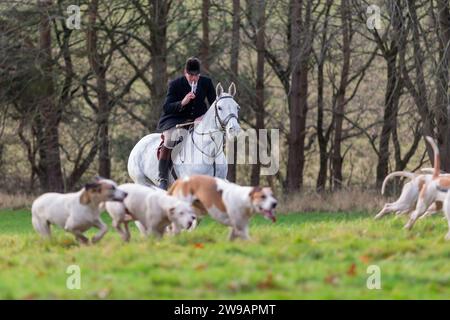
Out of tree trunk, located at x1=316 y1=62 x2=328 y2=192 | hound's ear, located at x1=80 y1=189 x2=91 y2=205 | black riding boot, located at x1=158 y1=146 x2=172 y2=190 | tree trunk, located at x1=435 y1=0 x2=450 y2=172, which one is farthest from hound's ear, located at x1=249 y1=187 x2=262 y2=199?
tree trunk, located at x1=316 y1=62 x2=328 y2=192

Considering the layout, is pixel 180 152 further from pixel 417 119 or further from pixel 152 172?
pixel 417 119

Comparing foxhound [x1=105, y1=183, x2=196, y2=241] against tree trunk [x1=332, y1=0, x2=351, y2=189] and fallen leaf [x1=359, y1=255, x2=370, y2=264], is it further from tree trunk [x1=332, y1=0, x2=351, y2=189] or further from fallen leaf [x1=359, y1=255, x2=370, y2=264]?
tree trunk [x1=332, y1=0, x2=351, y2=189]

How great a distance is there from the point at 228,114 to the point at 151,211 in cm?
345

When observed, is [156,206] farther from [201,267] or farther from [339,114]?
[339,114]

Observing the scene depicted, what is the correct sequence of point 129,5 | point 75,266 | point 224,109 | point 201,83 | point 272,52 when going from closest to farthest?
point 75,266 < point 224,109 < point 201,83 < point 129,5 < point 272,52

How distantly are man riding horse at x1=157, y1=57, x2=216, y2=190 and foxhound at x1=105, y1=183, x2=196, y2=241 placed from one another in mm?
3859

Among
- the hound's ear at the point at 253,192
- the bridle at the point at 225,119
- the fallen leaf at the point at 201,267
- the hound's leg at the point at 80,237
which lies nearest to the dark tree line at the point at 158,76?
the bridle at the point at 225,119

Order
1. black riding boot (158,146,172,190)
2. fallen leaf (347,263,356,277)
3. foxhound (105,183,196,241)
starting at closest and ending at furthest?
fallen leaf (347,263,356,277), foxhound (105,183,196,241), black riding boot (158,146,172,190)

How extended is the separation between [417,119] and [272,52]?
600cm

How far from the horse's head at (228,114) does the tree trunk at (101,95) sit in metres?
17.1

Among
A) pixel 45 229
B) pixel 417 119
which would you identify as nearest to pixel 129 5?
pixel 417 119

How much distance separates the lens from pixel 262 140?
3453 centimetres

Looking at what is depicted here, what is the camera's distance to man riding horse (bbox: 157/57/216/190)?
17250mm

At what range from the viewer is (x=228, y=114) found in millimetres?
16219
